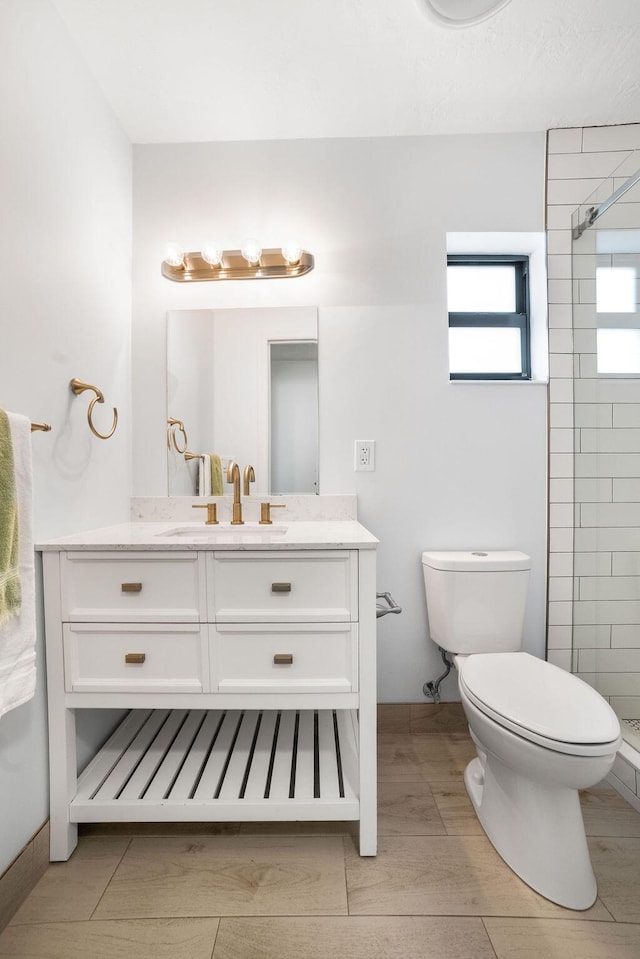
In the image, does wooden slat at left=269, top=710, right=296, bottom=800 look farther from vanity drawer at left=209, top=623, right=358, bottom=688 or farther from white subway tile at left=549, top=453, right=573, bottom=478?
white subway tile at left=549, top=453, right=573, bottom=478

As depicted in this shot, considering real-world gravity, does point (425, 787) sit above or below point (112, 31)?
below

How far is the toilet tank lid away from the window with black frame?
2.59ft

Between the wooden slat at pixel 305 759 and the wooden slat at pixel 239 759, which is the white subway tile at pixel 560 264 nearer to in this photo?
the wooden slat at pixel 305 759

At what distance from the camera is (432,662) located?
180cm

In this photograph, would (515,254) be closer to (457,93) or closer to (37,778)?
(457,93)

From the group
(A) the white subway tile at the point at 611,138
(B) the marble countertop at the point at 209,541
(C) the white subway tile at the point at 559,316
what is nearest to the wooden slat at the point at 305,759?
(B) the marble countertop at the point at 209,541

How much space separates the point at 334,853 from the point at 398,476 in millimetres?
1220

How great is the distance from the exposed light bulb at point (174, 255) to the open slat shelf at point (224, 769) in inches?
67.5

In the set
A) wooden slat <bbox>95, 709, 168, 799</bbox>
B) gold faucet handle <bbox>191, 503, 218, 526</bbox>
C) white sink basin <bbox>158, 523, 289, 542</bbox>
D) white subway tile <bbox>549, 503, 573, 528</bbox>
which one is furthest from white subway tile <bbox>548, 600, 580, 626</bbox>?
wooden slat <bbox>95, 709, 168, 799</bbox>

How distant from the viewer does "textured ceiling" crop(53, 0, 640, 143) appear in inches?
52.2

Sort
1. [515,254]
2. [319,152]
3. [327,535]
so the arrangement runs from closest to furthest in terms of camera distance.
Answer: [327,535], [319,152], [515,254]

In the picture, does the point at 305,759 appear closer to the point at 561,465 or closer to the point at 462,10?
the point at 561,465

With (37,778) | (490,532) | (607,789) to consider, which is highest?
(490,532)

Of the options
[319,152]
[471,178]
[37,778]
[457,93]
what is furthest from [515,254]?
[37,778]
